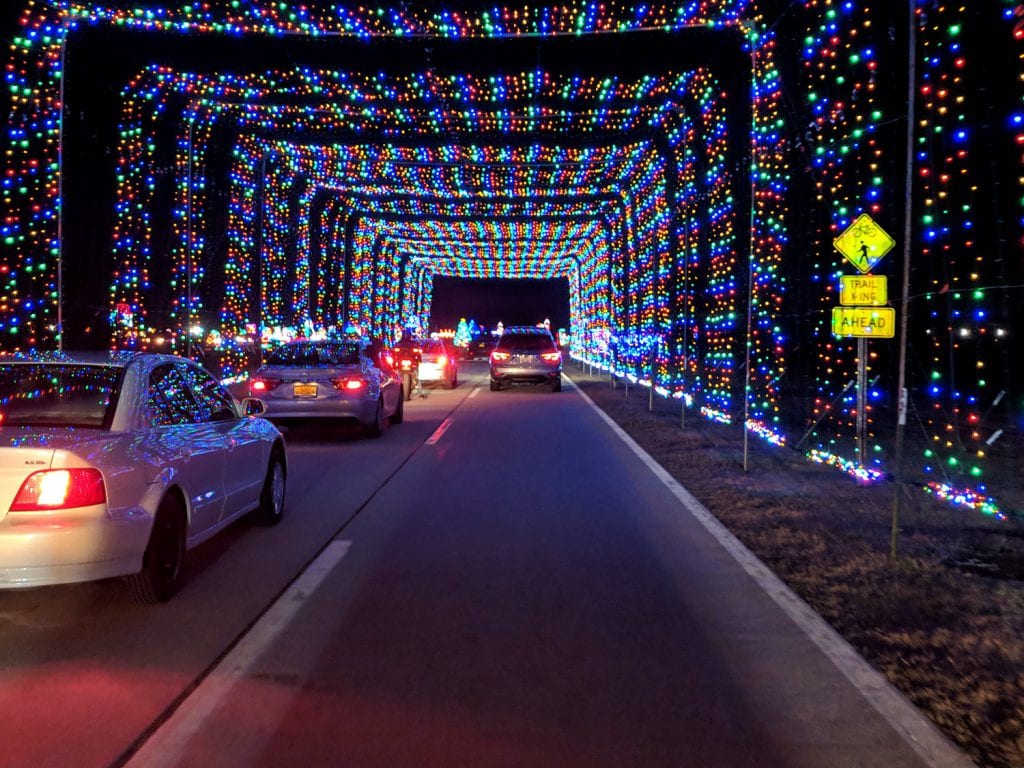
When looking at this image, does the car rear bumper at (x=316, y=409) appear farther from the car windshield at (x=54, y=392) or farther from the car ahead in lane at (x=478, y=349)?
the car ahead in lane at (x=478, y=349)

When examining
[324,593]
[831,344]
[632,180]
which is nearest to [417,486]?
[324,593]

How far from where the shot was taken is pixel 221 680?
4.40m

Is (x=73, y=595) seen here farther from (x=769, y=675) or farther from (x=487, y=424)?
(x=487, y=424)

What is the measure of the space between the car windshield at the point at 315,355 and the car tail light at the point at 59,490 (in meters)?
9.43

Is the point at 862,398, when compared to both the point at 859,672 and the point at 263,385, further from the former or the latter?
the point at 263,385

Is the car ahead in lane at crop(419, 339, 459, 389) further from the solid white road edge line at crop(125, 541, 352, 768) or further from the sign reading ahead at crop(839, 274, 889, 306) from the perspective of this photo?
the solid white road edge line at crop(125, 541, 352, 768)

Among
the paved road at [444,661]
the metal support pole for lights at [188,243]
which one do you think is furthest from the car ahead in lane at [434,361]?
the paved road at [444,661]

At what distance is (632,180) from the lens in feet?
104

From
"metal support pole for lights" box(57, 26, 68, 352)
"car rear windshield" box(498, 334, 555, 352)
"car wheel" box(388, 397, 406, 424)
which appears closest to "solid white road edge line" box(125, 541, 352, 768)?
"metal support pole for lights" box(57, 26, 68, 352)

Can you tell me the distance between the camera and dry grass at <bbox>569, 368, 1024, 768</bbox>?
14.0 ft

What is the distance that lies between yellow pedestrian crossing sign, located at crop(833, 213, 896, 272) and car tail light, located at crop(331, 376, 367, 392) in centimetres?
801

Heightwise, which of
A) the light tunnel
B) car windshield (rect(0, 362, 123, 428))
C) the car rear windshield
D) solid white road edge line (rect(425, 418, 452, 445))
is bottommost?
solid white road edge line (rect(425, 418, 452, 445))

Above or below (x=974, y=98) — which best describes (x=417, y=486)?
below

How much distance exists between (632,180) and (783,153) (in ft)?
61.9
